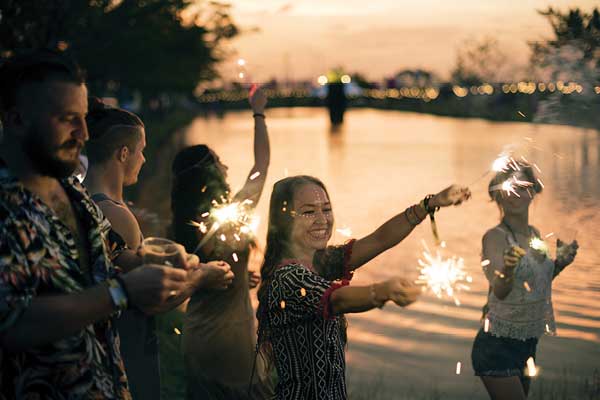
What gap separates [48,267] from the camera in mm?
2553

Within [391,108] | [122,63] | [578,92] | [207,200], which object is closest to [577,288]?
[578,92]

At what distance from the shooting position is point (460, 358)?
7262 millimetres

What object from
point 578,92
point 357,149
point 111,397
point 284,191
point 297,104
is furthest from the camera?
point 297,104

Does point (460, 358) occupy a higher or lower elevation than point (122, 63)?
lower

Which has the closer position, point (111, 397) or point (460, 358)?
point (111, 397)

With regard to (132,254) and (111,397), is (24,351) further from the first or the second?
(132,254)

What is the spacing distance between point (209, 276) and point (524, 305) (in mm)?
2253

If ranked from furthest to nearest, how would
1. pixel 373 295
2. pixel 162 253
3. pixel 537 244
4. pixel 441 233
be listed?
pixel 441 233, pixel 537 244, pixel 373 295, pixel 162 253

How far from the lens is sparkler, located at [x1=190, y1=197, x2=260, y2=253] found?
449 centimetres

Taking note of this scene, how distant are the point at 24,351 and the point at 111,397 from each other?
34 centimetres

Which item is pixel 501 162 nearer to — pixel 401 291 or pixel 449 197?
pixel 449 197

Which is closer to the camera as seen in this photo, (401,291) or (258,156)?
(401,291)

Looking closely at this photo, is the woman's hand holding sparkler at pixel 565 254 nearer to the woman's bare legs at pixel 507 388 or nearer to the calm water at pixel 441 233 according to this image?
the calm water at pixel 441 233

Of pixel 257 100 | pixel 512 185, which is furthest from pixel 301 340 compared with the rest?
pixel 257 100
